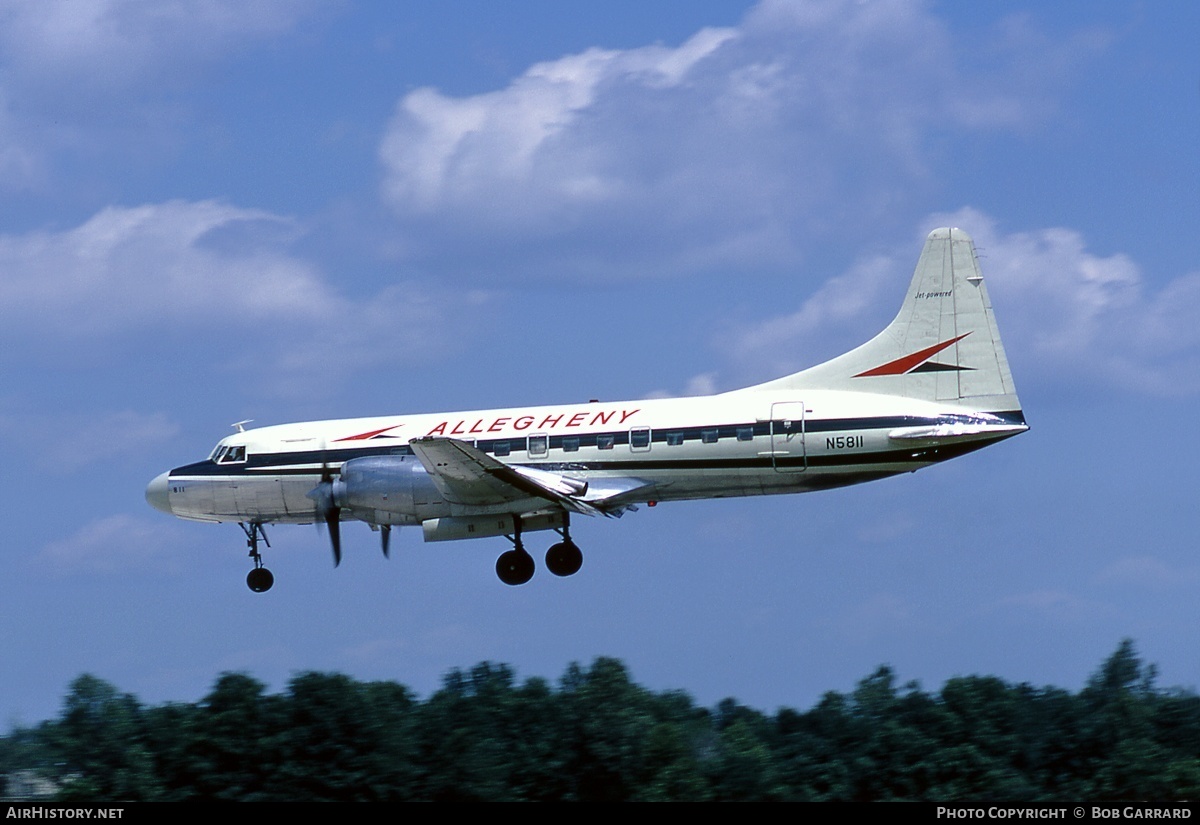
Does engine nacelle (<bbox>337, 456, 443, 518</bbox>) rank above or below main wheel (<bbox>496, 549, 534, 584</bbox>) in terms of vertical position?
above

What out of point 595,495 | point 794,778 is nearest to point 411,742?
point 794,778

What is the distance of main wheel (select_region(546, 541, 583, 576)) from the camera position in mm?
40969

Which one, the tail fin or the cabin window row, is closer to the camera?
the cabin window row

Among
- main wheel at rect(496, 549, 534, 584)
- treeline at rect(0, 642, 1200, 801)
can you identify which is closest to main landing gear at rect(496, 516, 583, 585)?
main wheel at rect(496, 549, 534, 584)

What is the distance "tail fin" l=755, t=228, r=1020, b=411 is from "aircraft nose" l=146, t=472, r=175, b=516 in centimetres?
1608

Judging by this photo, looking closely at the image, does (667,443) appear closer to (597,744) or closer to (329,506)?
(329,506)

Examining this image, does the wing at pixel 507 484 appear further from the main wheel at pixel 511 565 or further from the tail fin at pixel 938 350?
the tail fin at pixel 938 350

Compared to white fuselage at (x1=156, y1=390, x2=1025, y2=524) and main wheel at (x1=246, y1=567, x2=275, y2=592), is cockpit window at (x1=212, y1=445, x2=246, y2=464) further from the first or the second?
main wheel at (x1=246, y1=567, x2=275, y2=592)

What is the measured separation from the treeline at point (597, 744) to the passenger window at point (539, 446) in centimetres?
1963

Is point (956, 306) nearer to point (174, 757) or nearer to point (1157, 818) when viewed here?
point (1157, 818)

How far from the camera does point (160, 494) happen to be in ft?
141

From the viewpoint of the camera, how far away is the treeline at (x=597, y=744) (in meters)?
57.3

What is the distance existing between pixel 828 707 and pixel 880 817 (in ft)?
152

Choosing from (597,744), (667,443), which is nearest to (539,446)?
(667,443)
